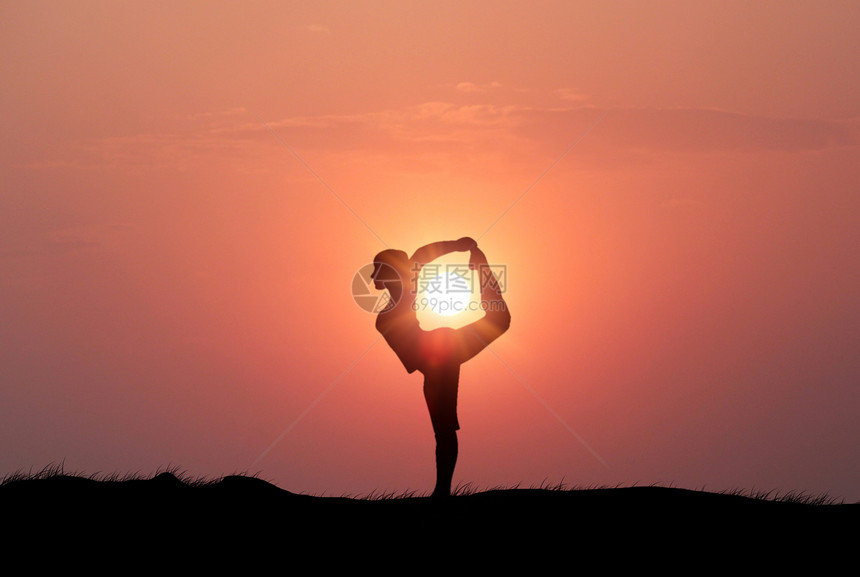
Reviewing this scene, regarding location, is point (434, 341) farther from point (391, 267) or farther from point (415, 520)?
point (415, 520)

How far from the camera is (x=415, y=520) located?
15367mm

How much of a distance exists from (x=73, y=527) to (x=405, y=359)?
18.6 feet

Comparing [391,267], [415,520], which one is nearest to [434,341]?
[391,267]

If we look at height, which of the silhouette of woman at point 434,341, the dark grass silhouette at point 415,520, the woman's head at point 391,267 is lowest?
the dark grass silhouette at point 415,520

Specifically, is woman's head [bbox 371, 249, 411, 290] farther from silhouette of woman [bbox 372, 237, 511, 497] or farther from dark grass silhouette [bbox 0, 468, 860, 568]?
dark grass silhouette [bbox 0, 468, 860, 568]

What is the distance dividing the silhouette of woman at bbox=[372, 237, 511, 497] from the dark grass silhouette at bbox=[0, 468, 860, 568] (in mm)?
997

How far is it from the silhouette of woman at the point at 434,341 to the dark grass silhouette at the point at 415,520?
100cm

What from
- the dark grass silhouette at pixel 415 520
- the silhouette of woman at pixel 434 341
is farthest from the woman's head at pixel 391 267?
the dark grass silhouette at pixel 415 520

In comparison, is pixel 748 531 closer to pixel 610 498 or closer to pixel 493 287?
pixel 610 498

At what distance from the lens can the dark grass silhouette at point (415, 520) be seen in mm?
14422

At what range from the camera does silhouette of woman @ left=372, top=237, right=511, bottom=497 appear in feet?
53.8

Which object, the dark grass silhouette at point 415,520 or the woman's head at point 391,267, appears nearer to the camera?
the dark grass silhouette at point 415,520

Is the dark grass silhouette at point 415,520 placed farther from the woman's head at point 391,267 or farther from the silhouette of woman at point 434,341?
the woman's head at point 391,267

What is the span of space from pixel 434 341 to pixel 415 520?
292 cm
